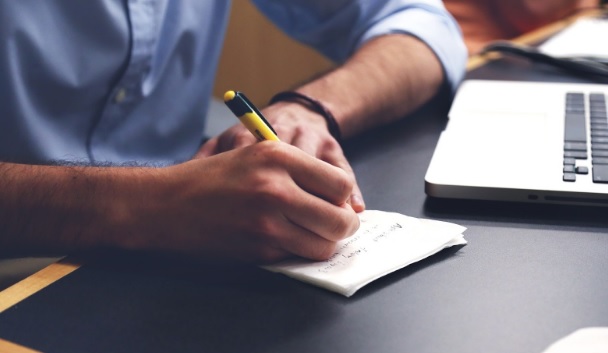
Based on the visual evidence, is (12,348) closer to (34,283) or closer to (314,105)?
(34,283)

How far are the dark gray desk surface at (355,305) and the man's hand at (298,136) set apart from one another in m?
0.18

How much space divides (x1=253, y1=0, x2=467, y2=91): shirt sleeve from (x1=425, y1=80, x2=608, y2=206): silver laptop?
0.36 feet

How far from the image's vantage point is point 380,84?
89 centimetres

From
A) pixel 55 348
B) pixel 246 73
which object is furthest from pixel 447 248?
pixel 246 73

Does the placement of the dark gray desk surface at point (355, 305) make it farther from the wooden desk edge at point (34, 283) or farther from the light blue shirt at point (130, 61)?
the light blue shirt at point (130, 61)

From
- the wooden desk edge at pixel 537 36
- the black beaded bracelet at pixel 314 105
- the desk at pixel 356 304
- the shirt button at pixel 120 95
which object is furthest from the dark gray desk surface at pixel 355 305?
the wooden desk edge at pixel 537 36

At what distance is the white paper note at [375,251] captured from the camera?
1.72ft

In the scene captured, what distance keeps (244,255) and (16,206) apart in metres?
0.19

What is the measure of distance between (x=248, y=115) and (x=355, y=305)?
0.18 metres

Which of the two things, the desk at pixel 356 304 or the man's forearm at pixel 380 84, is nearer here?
the desk at pixel 356 304

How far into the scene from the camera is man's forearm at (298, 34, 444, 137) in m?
0.84

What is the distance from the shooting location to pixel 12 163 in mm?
636

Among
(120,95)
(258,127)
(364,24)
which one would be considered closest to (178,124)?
(120,95)

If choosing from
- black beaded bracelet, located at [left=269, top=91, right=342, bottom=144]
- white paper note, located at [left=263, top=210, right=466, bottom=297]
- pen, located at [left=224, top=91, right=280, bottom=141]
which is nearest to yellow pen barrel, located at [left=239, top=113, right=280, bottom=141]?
pen, located at [left=224, top=91, right=280, bottom=141]
